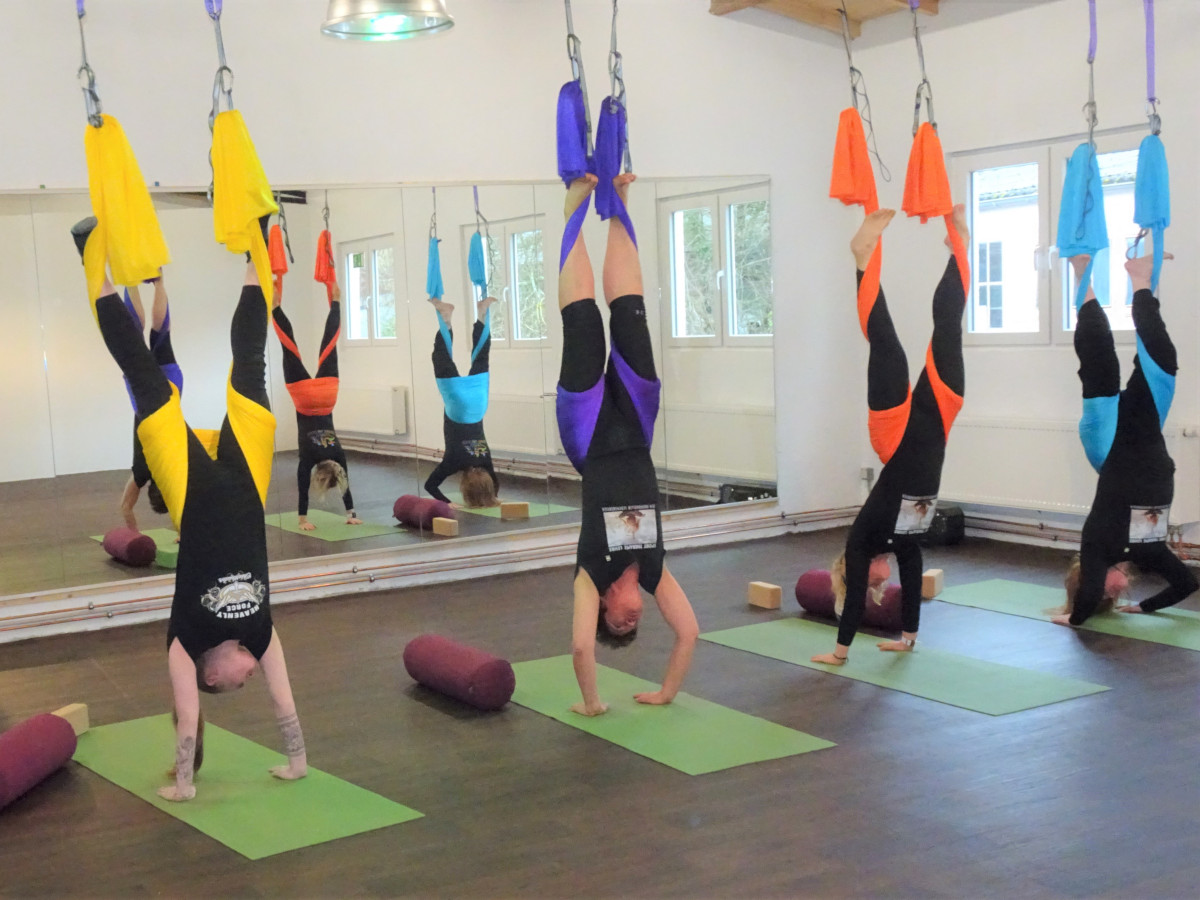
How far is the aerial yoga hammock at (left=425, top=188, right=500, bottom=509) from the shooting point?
6875 mm

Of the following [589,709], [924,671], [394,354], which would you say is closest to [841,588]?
[924,671]

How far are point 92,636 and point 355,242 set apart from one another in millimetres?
2462

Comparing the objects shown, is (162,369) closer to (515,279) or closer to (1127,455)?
(515,279)

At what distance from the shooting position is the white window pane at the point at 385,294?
6.72 m

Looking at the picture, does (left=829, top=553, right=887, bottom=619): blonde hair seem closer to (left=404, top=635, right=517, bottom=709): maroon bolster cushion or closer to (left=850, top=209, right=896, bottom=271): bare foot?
(left=850, top=209, right=896, bottom=271): bare foot

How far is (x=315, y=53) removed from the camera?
6.46 m

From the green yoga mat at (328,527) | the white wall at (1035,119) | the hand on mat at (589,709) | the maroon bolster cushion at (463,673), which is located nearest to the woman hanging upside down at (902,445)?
the hand on mat at (589,709)

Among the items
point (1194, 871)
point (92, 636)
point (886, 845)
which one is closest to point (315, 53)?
point (92, 636)

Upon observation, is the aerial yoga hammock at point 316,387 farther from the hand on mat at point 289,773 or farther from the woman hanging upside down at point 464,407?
the hand on mat at point 289,773

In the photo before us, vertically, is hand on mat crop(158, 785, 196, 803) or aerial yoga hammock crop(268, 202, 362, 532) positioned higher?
aerial yoga hammock crop(268, 202, 362, 532)

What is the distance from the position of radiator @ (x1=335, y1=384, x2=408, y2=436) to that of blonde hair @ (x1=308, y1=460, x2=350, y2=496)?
0.21 metres

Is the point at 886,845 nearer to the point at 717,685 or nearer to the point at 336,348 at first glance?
the point at 717,685

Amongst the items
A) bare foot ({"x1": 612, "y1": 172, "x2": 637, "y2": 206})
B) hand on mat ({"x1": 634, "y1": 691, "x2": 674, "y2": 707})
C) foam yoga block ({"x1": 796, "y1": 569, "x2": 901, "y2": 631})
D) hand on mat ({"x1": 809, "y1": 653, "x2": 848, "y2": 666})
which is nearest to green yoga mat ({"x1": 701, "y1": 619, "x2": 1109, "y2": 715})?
hand on mat ({"x1": 809, "y1": 653, "x2": 848, "y2": 666})

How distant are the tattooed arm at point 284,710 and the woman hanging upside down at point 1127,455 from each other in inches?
138
